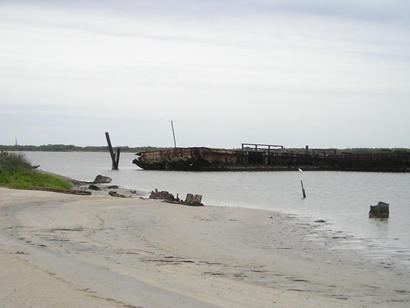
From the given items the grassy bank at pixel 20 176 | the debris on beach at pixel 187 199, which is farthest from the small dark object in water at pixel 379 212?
the grassy bank at pixel 20 176

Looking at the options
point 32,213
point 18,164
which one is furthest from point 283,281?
point 18,164

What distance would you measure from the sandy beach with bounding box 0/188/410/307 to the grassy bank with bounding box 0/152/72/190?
729cm

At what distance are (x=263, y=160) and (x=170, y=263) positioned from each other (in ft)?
225

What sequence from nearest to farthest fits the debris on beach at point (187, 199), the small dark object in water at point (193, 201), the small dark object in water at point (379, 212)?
the small dark object in water at point (379, 212) < the small dark object in water at point (193, 201) < the debris on beach at point (187, 199)

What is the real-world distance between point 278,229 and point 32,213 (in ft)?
24.8

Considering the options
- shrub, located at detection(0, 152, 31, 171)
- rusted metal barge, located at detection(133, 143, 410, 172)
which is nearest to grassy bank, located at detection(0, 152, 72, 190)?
shrub, located at detection(0, 152, 31, 171)

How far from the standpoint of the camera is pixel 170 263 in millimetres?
11188

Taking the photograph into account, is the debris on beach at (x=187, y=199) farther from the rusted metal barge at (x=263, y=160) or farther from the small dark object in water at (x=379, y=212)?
the rusted metal barge at (x=263, y=160)

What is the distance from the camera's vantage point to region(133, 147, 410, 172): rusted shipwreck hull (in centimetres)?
7112

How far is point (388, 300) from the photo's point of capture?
30.9ft

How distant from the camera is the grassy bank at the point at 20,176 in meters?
28.0

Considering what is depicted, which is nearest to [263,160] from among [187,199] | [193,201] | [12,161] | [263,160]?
[263,160]

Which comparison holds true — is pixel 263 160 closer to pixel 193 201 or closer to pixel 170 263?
pixel 193 201

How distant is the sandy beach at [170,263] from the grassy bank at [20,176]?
7.29 meters
